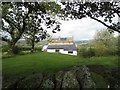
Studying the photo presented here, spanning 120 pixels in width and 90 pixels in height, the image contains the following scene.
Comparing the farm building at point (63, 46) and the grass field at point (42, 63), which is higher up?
the farm building at point (63, 46)

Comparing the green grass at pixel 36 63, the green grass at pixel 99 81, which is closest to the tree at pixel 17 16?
the green grass at pixel 36 63

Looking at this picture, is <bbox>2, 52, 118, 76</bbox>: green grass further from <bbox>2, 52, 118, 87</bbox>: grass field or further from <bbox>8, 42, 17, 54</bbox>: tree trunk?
<bbox>8, 42, 17, 54</bbox>: tree trunk

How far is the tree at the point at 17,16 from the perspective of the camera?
5461mm

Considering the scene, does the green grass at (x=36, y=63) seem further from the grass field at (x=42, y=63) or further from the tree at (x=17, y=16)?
the tree at (x=17, y=16)

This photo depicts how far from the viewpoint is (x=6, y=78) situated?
5.15 meters

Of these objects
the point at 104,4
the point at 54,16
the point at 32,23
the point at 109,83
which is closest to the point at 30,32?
the point at 32,23

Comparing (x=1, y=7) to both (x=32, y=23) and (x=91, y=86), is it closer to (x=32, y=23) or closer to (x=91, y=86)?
(x=32, y=23)

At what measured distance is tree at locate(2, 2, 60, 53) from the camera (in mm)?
5461

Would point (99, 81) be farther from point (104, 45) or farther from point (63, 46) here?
point (63, 46)

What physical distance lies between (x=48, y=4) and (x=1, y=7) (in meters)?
1.15

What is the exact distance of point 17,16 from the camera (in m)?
6.07

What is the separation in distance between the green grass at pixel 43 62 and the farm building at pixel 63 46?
14cm

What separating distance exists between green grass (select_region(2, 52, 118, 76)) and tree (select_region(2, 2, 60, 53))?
418 millimetres

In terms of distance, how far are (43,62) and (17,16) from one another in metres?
1.46
